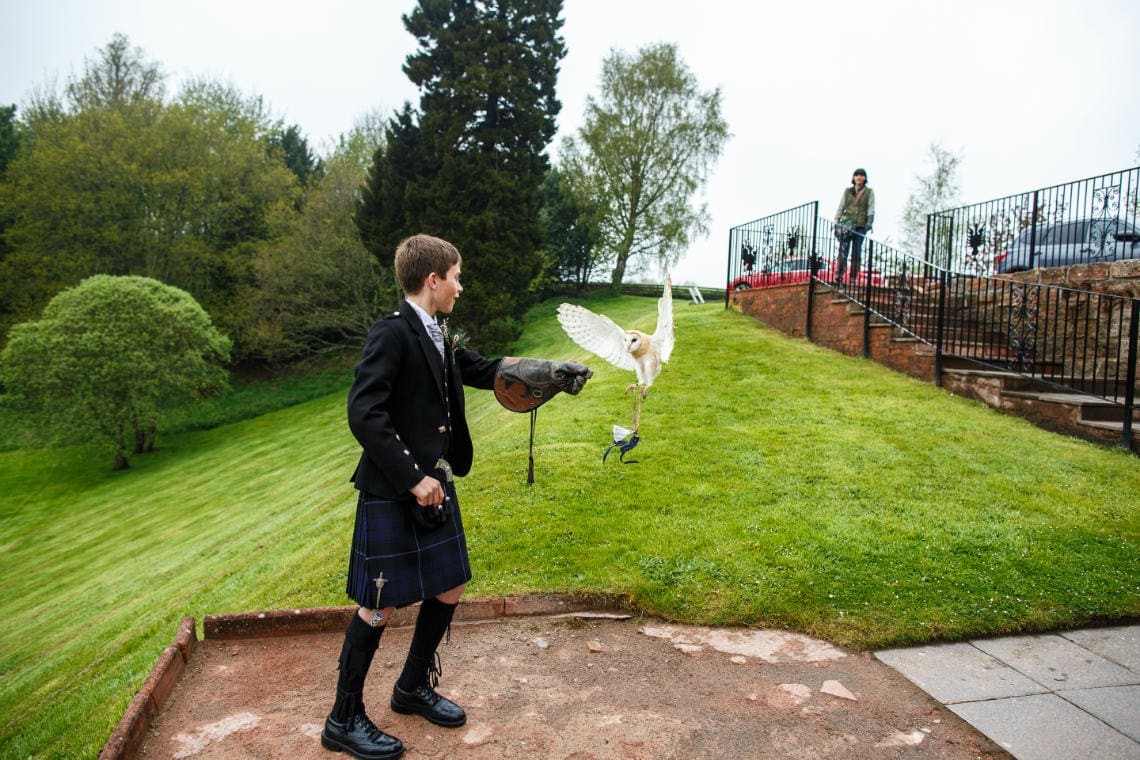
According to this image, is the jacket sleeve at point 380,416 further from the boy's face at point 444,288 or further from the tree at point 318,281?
the tree at point 318,281

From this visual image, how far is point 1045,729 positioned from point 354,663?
126 inches

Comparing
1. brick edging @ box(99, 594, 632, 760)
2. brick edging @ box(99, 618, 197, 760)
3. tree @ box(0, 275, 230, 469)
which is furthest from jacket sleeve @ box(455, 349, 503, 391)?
tree @ box(0, 275, 230, 469)

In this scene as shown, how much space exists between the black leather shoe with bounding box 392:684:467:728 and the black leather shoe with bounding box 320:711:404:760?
0.25 meters

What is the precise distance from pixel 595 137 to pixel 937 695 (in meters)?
30.6

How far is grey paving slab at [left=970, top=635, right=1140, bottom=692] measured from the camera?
353cm

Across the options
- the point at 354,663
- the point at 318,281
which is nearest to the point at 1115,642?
the point at 354,663

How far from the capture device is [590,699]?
339cm

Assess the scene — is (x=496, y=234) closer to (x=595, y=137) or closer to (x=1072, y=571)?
(x=595, y=137)

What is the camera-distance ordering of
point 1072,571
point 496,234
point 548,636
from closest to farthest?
point 548,636 < point 1072,571 < point 496,234

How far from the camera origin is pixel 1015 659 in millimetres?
3785

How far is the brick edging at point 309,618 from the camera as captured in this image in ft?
12.2

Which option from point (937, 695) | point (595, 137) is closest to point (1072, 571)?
point (937, 695)

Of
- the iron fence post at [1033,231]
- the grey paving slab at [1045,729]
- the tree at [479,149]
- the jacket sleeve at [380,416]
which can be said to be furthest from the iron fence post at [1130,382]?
the tree at [479,149]

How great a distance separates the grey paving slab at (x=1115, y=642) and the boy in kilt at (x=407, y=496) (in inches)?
147
